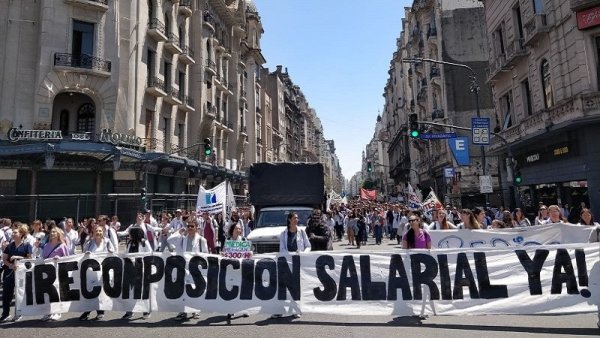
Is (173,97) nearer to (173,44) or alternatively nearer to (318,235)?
(173,44)

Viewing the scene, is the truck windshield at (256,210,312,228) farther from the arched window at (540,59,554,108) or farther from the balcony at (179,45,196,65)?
the balcony at (179,45,196,65)

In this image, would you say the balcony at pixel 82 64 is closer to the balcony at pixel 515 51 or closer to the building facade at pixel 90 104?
the building facade at pixel 90 104

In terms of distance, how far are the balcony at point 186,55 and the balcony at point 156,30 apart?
3.18m

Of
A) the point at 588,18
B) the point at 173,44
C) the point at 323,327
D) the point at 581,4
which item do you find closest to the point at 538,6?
the point at 581,4

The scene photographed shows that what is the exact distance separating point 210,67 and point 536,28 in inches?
1140

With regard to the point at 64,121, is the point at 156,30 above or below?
above

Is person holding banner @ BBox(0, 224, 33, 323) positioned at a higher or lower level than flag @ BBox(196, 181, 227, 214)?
lower

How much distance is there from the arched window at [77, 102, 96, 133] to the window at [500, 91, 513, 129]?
26.7 m

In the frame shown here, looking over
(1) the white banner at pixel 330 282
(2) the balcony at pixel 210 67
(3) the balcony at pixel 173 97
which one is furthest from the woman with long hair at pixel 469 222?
(2) the balcony at pixel 210 67

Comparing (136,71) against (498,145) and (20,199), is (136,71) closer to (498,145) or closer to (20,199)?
(20,199)

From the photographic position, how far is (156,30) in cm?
2930

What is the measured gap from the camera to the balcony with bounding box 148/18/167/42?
2920cm

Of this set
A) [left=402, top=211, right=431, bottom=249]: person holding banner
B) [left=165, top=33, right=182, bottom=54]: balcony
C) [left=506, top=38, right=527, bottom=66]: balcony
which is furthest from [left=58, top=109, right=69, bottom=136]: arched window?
[left=506, top=38, right=527, bottom=66]: balcony

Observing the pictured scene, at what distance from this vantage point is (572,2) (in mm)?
17297
